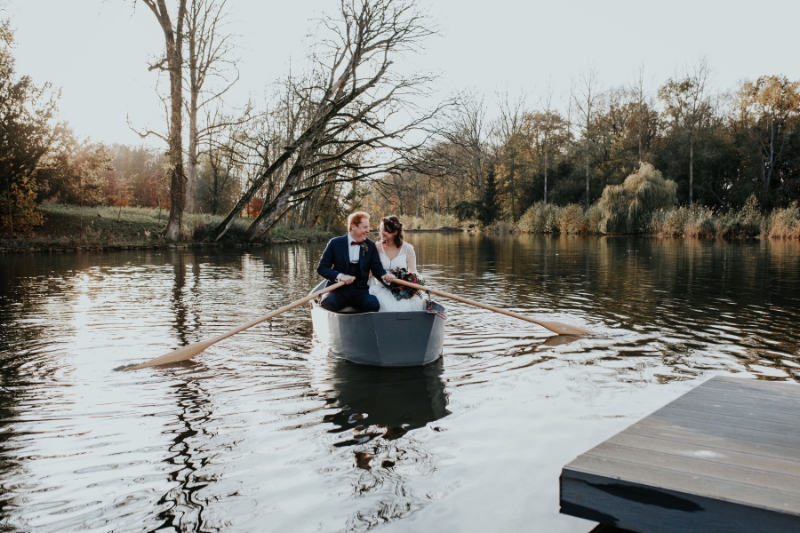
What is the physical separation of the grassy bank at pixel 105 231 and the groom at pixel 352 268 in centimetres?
2001

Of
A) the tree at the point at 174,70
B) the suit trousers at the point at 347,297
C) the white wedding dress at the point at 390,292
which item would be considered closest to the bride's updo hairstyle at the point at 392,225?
the white wedding dress at the point at 390,292

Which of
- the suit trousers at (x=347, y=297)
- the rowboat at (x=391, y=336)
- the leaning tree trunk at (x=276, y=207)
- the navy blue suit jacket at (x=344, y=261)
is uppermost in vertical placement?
the leaning tree trunk at (x=276, y=207)

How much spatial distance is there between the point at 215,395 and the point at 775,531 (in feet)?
14.1

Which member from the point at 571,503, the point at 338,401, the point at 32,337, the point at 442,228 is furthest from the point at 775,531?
the point at 442,228

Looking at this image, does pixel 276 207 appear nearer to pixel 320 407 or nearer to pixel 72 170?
pixel 72 170

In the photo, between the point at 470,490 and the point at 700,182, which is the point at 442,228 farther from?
the point at 470,490

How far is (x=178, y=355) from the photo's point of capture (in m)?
6.60

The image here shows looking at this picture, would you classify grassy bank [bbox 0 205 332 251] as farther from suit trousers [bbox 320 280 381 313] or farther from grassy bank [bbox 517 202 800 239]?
suit trousers [bbox 320 280 381 313]

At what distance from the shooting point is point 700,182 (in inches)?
1654

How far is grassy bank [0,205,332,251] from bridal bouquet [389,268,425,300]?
20.5 m

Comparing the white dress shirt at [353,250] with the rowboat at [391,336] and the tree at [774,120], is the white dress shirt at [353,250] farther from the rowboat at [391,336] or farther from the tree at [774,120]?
the tree at [774,120]

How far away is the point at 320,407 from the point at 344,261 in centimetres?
218

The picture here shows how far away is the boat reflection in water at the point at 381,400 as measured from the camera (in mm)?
4652

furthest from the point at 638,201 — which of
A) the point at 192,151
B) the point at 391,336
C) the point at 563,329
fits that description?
the point at 391,336
